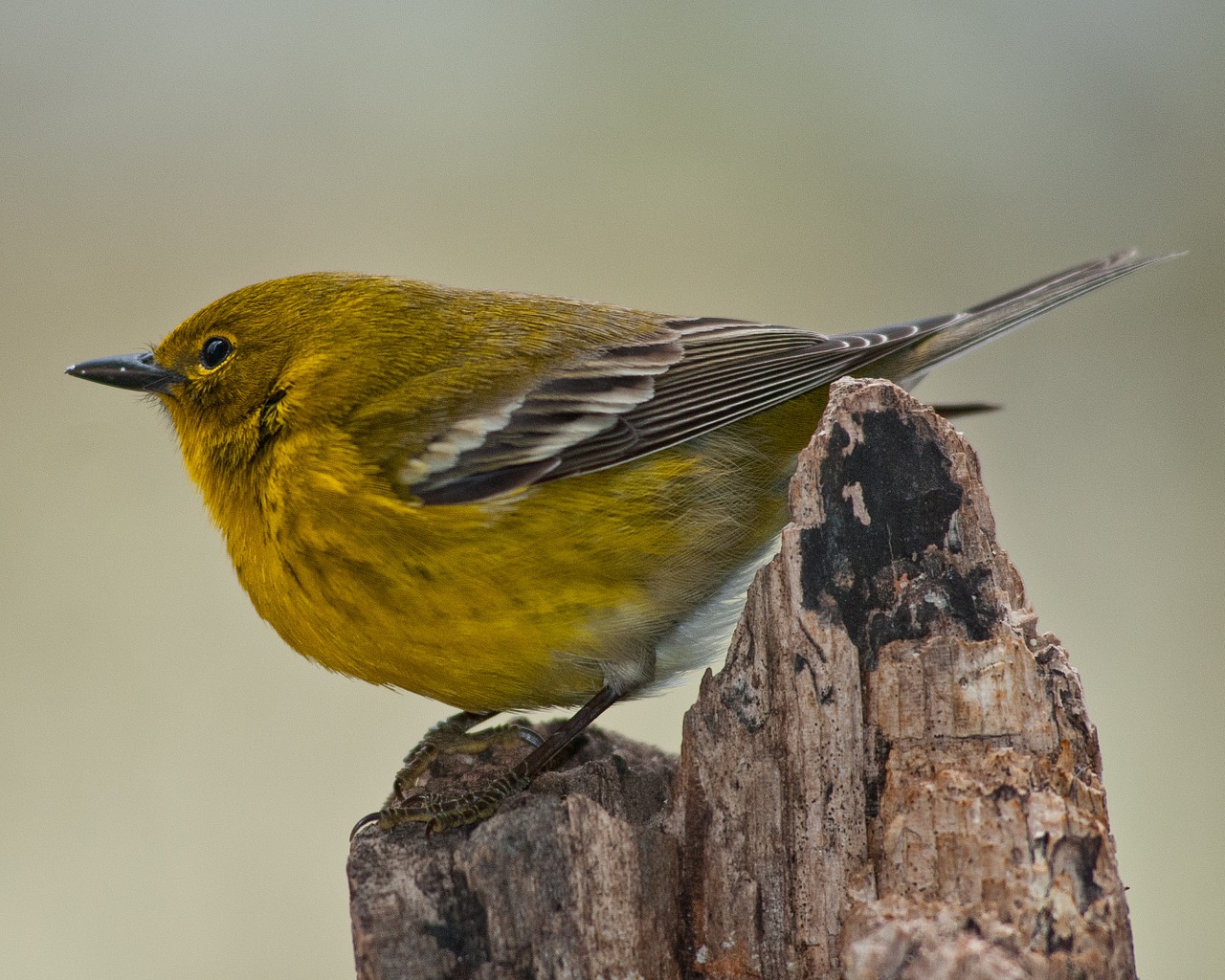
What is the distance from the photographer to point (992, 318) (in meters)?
Result: 4.74

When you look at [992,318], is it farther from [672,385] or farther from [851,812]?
[851,812]

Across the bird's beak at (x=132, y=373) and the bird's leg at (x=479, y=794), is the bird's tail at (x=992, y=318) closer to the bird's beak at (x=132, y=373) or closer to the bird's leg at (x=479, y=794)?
the bird's leg at (x=479, y=794)

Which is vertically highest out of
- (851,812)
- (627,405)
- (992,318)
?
(992,318)

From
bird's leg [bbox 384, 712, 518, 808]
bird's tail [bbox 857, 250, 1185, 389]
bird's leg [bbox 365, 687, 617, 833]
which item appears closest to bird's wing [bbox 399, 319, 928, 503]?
bird's tail [bbox 857, 250, 1185, 389]

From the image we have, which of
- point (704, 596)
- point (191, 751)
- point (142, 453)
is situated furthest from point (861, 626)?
point (142, 453)

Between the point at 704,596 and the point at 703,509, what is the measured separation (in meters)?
0.29

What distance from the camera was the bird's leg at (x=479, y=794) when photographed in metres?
3.74

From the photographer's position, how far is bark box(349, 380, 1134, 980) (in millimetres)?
2793

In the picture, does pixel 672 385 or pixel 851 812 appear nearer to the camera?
pixel 851 812

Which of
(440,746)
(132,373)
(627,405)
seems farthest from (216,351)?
(440,746)

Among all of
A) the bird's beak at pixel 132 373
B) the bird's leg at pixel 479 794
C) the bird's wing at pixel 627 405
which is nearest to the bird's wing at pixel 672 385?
the bird's wing at pixel 627 405

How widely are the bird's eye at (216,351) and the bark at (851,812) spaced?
6.89ft

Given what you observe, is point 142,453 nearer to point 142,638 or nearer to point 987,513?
point 142,638

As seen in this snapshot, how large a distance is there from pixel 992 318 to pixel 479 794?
2529mm
